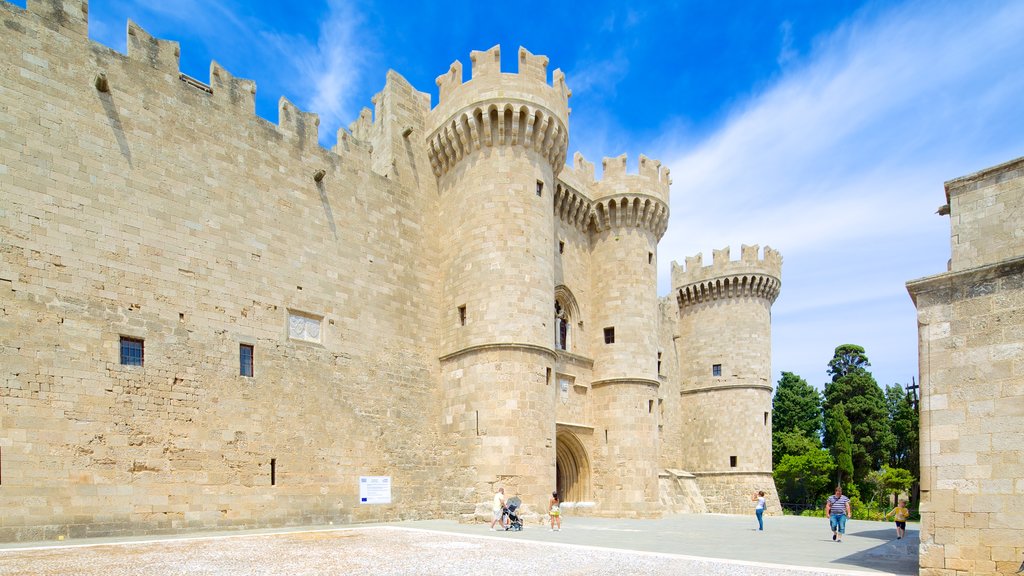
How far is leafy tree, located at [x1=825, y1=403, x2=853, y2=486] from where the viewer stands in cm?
3922

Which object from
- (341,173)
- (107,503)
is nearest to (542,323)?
(341,173)

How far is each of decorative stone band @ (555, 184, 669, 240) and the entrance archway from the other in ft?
25.9

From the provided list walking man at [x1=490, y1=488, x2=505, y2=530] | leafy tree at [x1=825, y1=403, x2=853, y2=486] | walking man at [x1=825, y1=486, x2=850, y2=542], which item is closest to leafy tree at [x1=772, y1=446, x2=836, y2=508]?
leafy tree at [x1=825, y1=403, x2=853, y2=486]

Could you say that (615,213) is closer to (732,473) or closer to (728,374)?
(728,374)

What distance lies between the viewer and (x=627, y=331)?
26.0 metres

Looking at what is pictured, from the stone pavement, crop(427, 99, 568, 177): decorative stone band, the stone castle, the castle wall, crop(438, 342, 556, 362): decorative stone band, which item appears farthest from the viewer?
crop(427, 99, 568, 177): decorative stone band

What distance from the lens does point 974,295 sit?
9.13m

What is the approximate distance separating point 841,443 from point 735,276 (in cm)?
1323

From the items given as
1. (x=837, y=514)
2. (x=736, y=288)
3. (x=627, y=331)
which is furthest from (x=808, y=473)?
(x=837, y=514)

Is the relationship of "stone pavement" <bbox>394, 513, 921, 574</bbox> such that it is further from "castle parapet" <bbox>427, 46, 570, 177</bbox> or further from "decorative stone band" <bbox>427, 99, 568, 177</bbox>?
"castle parapet" <bbox>427, 46, 570, 177</bbox>

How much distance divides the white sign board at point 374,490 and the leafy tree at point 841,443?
30041 mm

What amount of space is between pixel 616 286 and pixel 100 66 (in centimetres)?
1775

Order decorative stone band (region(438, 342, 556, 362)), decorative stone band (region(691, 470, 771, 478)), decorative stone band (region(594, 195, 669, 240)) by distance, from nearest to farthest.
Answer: decorative stone band (region(438, 342, 556, 362)), decorative stone band (region(594, 195, 669, 240)), decorative stone band (region(691, 470, 771, 478))

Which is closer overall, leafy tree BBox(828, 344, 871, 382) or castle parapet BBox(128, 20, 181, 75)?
castle parapet BBox(128, 20, 181, 75)
